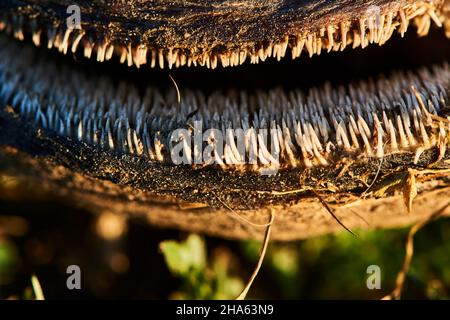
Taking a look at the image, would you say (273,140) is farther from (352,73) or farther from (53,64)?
(53,64)

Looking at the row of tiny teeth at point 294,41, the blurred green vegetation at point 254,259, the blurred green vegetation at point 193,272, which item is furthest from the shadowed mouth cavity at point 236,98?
the blurred green vegetation at point 254,259

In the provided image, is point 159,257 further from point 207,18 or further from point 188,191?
point 207,18

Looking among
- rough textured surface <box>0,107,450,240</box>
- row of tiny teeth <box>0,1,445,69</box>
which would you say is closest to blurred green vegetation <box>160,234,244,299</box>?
rough textured surface <box>0,107,450,240</box>

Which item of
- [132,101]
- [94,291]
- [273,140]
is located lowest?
[94,291]

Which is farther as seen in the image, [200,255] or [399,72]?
[200,255]

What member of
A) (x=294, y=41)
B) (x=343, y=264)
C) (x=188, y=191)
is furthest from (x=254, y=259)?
(x=294, y=41)

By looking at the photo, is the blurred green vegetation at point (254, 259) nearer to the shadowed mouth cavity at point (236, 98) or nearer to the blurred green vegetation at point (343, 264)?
the blurred green vegetation at point (343, 264)

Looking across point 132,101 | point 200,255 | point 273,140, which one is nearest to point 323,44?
point 273,140

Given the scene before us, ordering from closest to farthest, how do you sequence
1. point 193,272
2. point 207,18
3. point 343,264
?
1. point 207,18
2. point 193,272
3. point 343,264

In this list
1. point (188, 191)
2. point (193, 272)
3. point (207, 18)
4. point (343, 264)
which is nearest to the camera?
point (207, 18)
